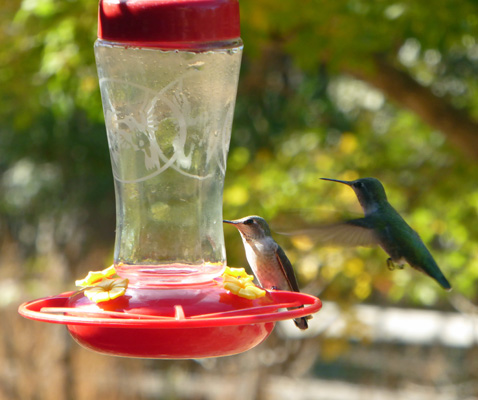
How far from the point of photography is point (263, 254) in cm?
317

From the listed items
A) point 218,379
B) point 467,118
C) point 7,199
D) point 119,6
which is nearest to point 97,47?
point 119,6

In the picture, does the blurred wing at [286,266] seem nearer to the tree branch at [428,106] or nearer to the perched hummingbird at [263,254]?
the perched hummingbird at [263,254]

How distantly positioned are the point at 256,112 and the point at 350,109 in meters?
1.43

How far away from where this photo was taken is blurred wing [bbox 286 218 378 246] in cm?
288

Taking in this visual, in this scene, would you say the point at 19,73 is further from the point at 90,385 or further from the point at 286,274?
the point at 286,274

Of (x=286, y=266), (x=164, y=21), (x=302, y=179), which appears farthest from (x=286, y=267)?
(x=302, y=179)

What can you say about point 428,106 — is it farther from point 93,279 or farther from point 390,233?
point 93,279

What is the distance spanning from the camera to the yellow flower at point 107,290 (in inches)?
88.4

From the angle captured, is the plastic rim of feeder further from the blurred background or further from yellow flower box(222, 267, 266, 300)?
the blurred background

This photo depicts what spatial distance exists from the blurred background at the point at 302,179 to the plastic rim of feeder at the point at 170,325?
175 centimetres

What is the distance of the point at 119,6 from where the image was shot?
2.28m

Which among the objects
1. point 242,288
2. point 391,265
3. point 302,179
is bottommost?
point 302,179

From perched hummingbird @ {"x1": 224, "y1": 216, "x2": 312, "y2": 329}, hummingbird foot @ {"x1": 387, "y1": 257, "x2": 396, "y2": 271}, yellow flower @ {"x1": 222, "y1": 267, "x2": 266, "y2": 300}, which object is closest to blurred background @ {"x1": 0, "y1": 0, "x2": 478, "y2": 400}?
hummingbird foot @ {"x1": 387, "y1": 257, "x2": 396, "y2": 271}

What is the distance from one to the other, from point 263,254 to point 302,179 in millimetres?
4333
